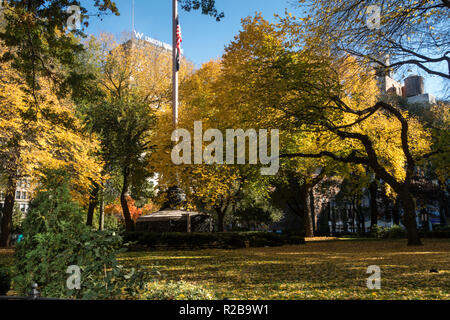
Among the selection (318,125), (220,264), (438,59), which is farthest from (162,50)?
(220,264)

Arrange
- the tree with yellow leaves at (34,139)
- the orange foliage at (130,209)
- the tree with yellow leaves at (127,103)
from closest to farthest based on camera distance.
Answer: the tree with yellow leaves at (34,139)
the tree with yellow leaves at (127,103)
the orange foliage at (130,209)

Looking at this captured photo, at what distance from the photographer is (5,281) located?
21.5ft

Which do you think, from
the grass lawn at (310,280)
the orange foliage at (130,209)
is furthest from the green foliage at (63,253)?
the orange foliage at (130,209)

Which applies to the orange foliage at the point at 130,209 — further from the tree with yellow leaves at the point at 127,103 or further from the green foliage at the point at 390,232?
the green foliage at the point at 390,232

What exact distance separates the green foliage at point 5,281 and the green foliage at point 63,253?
2.00ft

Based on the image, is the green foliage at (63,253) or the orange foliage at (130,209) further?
the orange foliage at (130,209)

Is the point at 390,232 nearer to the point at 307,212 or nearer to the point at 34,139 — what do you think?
the point at 307,212

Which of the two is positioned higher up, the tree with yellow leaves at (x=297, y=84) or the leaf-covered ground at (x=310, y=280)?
the tree with yellow leaves at (x=297, y=84)

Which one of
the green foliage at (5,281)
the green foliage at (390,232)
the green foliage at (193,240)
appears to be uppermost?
the green foliage at (5,281)

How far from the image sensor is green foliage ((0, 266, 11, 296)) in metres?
6.46

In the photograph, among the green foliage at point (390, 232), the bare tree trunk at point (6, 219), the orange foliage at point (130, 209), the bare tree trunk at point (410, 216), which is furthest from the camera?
the orange foliage at point (130, 209)

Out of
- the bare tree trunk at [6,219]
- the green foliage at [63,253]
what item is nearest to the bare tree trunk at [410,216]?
the green foliage at [63,253]

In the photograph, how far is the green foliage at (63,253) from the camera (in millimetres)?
5338
